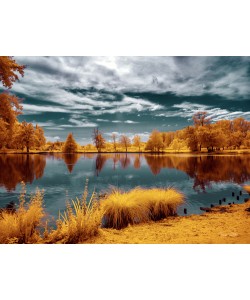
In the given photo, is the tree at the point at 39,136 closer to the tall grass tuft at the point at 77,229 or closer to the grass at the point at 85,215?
the grass at the point at 85,215

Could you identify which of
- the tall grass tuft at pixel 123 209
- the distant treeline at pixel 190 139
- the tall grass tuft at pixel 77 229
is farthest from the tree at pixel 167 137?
the tall grass tuft at pixel 77 229

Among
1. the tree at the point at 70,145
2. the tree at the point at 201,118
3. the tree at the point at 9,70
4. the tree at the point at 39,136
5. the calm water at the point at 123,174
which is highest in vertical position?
the tree at the point at 9,70

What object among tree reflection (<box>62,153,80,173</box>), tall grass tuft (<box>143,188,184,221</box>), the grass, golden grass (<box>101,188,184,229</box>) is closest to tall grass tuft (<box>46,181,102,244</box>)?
the grass

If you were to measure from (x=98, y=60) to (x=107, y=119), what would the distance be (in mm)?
1055

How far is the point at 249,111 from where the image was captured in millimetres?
4402

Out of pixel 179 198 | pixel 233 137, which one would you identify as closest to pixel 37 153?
pixel 179 198

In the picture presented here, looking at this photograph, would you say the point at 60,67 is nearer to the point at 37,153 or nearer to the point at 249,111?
the point at 37,153

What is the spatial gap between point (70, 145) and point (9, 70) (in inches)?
67.4

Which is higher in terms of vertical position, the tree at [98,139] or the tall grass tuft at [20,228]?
the tree at [98,139]

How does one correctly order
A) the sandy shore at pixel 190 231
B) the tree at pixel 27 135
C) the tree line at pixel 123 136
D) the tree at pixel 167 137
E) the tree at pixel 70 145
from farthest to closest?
1. the tree at pixel 167 137
2. the tree at pixel 70 145
3. the tree at pixel 27 135
4. the tree line at pixel 123 136
5. the sandy shore at pixel 190 231

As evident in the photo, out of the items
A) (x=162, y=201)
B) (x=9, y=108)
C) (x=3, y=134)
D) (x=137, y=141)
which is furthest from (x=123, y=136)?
(x=3, y=134)

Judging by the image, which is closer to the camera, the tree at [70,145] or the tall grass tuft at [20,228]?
the tall grass tuft at [20,228]

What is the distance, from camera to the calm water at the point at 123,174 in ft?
14.0

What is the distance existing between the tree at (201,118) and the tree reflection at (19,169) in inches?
121
